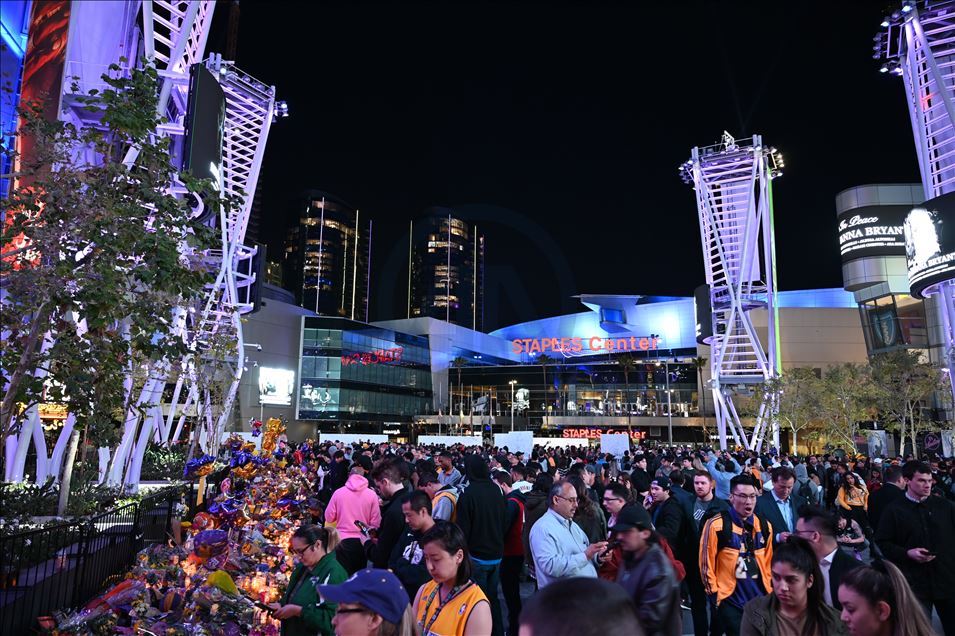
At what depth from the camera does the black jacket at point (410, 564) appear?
513cm

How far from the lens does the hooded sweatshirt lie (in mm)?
7023

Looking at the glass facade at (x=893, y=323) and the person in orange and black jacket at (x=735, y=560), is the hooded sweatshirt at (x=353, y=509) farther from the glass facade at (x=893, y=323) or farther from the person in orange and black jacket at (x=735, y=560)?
the glass facade at (x=893, y=323)

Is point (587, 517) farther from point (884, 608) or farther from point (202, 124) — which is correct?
point (202, 124)

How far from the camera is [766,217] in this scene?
40.7 metres

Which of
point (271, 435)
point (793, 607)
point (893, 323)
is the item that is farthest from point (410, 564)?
point (893, 323)

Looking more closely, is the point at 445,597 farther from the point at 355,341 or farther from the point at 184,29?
the point at 355,341

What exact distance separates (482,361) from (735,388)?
171 feet

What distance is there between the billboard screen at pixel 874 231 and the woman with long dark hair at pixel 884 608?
63.4 m

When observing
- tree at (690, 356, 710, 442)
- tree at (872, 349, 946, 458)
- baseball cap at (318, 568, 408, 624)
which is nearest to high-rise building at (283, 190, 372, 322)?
tree at (690, 356, 710, 442)

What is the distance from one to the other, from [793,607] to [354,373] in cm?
6874

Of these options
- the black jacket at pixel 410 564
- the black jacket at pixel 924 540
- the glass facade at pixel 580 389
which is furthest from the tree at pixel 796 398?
the black jacket at pixel 410 564

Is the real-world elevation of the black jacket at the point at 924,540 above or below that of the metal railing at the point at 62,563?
above

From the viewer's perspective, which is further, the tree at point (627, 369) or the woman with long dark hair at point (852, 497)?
the tree at point (627, 369)

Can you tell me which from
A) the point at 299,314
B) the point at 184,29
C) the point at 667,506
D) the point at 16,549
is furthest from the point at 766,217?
the point at 299,314
